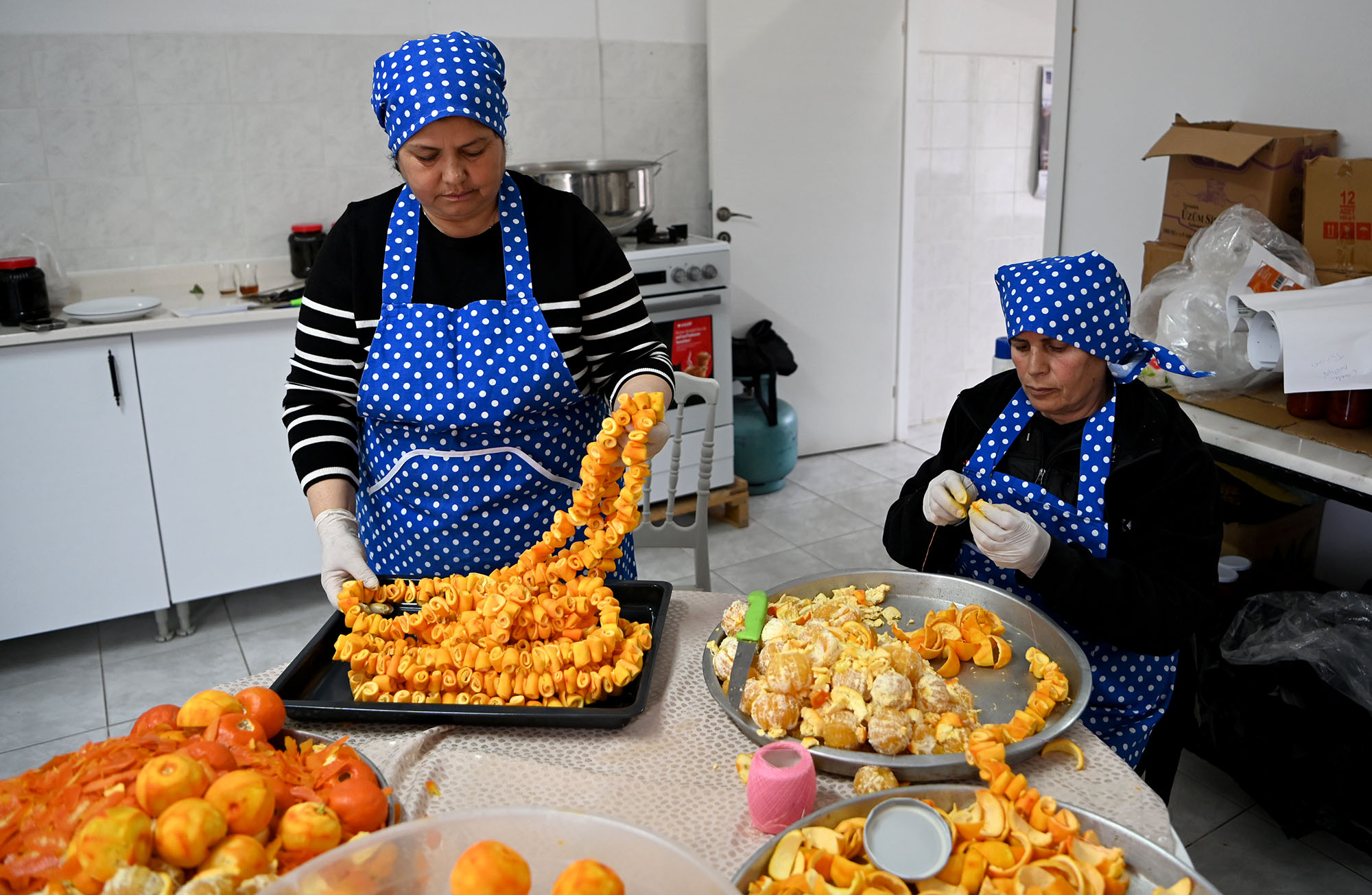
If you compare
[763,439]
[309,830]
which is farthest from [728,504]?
[309,830]

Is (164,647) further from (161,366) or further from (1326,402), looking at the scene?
(1326,402)

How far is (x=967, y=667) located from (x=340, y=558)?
40.3 inches

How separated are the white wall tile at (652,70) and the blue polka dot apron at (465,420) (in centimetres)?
293

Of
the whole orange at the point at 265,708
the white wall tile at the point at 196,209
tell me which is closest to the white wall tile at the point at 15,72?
the white wall tile at the point at 196,209

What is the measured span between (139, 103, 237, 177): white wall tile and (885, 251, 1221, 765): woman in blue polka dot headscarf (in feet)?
10.7

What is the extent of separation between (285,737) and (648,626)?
0.54 metres

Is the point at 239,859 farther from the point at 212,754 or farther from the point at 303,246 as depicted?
the point at 303,246

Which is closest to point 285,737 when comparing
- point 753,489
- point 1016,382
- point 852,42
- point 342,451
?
point 342,451

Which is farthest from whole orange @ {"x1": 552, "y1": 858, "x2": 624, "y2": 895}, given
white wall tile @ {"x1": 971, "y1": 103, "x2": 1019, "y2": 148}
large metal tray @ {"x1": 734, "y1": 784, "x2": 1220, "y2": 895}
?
white wall tile @ {"x1": 971, "y1": 103, "x2": 1019, "y2": 148}

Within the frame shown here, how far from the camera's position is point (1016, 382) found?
2004 mm

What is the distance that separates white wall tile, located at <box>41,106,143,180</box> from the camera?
12.1ft

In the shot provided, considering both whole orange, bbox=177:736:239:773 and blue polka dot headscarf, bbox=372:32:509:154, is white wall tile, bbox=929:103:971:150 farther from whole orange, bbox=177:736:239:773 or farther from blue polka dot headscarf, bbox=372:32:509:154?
whole orange, bbox=177:736:239:773

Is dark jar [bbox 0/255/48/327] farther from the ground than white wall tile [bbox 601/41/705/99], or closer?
closer

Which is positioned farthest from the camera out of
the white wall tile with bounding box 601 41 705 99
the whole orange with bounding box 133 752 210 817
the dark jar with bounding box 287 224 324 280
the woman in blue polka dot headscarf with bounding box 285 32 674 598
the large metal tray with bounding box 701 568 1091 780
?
the white wall tile with bounding box 601 41 705 99
